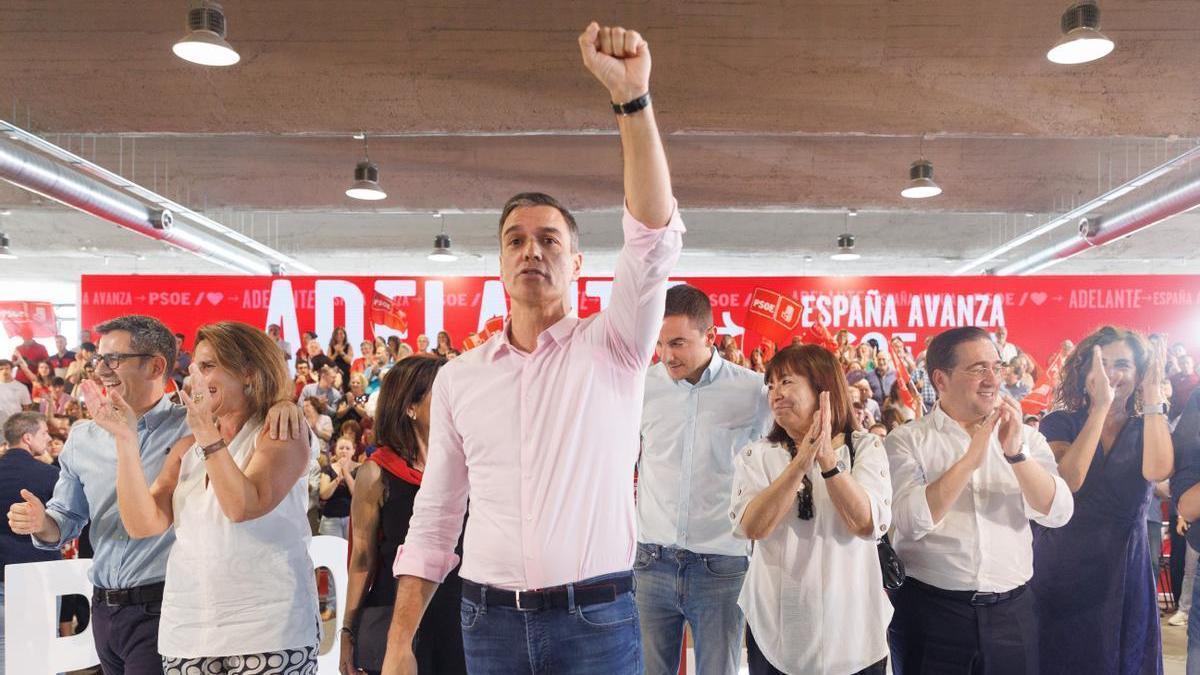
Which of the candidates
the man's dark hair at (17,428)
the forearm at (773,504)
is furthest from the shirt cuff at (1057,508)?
the man's dark hair at (17,428)

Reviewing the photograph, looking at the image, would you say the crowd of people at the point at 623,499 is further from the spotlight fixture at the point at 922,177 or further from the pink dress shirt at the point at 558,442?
the spotlight fixture at the point at 922,177

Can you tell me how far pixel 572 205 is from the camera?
1076cm

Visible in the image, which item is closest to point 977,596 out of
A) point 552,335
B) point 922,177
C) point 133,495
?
point 552,335

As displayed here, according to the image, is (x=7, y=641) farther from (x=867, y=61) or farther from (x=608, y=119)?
(x=867, y=61)

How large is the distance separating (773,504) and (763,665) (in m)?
0.46

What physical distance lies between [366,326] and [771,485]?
895 centimetres

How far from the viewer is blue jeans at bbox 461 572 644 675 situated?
4.87 ft

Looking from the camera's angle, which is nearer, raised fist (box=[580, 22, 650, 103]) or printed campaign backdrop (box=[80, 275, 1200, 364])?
raised fist (box=[580, 22, 650, 103])

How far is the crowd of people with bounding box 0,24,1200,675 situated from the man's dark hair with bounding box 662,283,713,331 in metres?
0.01

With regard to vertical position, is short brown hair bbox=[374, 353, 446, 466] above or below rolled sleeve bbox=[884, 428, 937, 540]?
above

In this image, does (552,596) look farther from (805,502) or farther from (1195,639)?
(1195,639)

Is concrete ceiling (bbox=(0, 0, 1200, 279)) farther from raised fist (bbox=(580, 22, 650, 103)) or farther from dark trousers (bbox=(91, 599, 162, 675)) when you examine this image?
raised fist (bbox=(580, 22, 650, 103))

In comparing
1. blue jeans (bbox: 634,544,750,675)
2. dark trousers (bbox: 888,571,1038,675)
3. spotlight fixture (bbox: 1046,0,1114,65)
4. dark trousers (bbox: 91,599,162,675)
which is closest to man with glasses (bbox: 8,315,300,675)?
dark trousers (bbox: 91,599,162,675)

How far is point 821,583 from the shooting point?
7.43 ft
